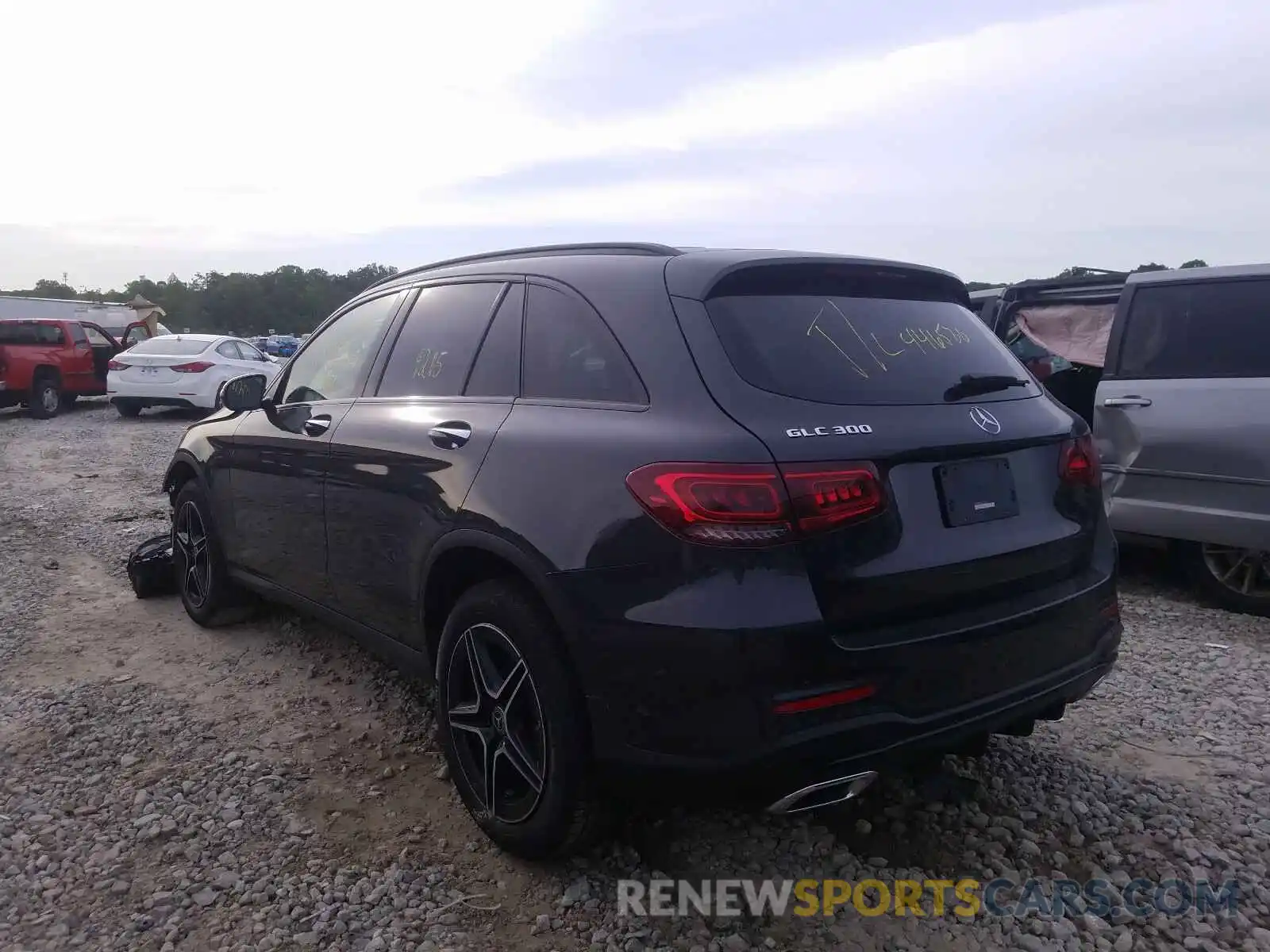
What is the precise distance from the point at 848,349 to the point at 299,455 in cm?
234

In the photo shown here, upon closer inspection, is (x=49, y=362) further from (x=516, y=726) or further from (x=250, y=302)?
(x=250, y=302)

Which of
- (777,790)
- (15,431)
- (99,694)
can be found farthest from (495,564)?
(15,431)

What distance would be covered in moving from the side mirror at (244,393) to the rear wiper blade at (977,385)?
10.5 ft

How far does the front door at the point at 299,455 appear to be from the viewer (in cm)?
385

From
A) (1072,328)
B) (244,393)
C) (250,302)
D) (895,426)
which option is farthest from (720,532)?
(250,302)

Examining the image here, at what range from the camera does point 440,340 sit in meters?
3.48

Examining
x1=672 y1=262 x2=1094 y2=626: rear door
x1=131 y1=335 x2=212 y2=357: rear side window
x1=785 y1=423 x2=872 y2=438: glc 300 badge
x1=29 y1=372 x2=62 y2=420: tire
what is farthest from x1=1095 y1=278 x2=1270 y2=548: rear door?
x1=29 y1=372 x2=62 y2=420: tire

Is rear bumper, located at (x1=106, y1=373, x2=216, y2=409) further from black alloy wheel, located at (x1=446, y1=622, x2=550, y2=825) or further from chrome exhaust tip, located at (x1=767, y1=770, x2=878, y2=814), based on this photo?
chrome exhaust tip, located at (x1=767, y1=770, x2=878, y2=814)

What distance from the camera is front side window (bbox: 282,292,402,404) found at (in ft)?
12.7

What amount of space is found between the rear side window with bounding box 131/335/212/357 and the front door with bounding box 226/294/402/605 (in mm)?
12442

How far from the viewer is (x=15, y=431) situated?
15.0 m

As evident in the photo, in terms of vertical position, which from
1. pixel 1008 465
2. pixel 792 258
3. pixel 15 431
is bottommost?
pixel 15 431

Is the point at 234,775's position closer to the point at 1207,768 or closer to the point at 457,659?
the point at 457,659

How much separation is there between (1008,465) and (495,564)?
4.78 ft
